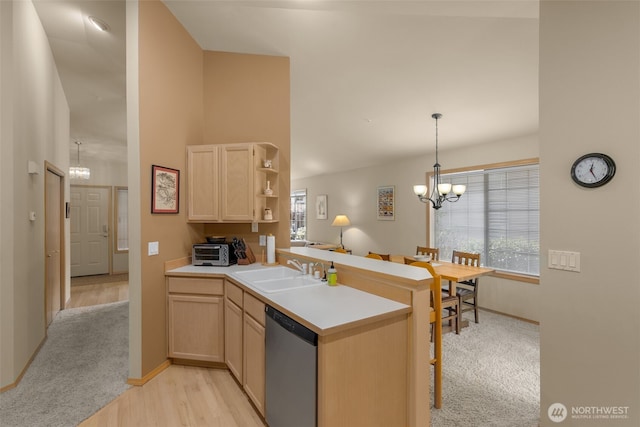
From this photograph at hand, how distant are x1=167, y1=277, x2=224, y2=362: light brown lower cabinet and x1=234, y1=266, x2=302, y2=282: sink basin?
0.77ft

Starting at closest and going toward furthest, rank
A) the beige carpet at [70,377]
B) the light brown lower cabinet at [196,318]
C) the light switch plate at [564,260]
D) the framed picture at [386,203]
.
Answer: the light switch plate at [564,260] < the beige carpet at [70,377] < the light brown lower cabinet at [196,318] < the framed picture at [386,203]

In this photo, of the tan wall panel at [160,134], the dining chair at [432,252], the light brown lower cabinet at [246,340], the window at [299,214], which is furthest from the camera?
the window at [299,214]

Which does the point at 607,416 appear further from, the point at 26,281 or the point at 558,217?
the point at 26,281

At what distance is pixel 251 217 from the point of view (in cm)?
296

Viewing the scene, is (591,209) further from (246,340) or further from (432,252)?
(432,252)

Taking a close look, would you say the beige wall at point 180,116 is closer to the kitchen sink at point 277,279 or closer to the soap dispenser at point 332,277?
the kitchen sink at point 277,279

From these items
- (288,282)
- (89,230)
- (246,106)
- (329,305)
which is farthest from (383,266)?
(89,230)

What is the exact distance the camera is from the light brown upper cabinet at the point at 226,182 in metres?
2.96

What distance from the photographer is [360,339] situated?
155 cm

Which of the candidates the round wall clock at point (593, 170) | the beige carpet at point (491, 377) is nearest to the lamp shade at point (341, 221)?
the beige carpet at point (491, 377)

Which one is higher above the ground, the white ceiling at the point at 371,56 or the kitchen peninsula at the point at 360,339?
the white ceiling at the point at 371,56

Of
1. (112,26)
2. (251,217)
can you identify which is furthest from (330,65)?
(112,26)

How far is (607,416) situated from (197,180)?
3399 millimetres

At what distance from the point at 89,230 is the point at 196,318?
5962 mm
